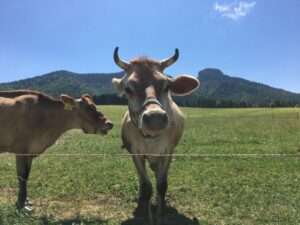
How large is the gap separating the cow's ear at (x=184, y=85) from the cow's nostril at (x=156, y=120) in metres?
1.49

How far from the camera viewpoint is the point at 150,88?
6.77 m

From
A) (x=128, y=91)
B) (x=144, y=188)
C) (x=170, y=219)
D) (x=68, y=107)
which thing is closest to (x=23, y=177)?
(x=68, y=107)

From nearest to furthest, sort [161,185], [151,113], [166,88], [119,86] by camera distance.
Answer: [151,113] < [166,88] < [119,86] < [161,185]

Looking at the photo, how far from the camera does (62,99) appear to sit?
9.27 meters

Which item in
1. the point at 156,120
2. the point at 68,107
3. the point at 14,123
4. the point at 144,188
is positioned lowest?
the point at 144,188

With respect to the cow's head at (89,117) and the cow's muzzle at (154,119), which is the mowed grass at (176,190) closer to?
the cow's head at (89,117)

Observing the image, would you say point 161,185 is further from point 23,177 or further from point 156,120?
point 23,177

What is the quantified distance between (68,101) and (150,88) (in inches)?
123

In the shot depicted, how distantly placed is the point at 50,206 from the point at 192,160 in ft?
23.9

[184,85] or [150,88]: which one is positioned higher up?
[184,85]

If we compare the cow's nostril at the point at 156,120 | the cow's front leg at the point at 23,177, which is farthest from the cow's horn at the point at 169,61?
the cow's front leg at the point at 23,177

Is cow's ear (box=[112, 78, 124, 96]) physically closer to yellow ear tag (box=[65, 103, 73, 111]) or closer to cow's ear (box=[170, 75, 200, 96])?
cow's ear (box=[170, 75, 200, 96])

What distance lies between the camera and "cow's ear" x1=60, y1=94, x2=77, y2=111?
922 cm

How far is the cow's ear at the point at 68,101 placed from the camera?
922 centimetres
